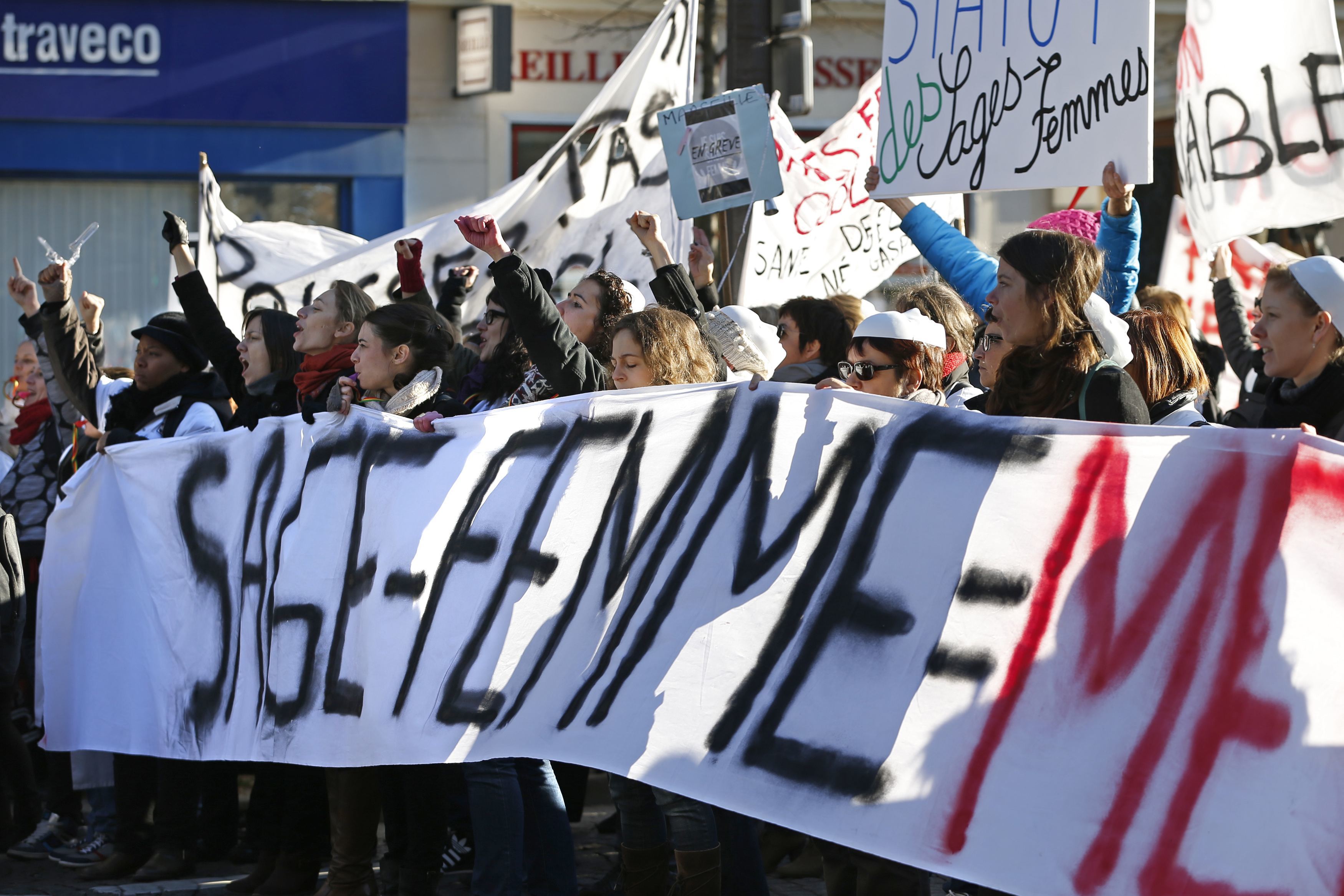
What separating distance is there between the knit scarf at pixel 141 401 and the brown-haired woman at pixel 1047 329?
2.85 m

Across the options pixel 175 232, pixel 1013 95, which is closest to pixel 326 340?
pixel 175 232

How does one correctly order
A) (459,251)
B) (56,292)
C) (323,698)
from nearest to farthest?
1. (323,698)
2. (56,292)
3. (459,251)

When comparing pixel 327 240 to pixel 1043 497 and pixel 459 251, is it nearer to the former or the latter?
pixel 459 251

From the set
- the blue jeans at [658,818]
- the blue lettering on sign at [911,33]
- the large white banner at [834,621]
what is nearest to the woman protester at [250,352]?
the large white banner at [834,621]

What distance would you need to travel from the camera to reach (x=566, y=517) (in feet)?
11.9

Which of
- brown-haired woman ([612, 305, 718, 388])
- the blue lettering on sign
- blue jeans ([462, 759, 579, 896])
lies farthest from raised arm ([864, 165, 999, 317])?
blue jeans ([462, 759, 579, 896])

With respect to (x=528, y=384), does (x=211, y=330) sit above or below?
above

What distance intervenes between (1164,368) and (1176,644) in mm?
1176

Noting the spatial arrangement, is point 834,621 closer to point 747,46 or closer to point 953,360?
point 953,360

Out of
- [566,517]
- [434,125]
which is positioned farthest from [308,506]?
[434,125]

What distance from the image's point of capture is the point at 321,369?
471cm

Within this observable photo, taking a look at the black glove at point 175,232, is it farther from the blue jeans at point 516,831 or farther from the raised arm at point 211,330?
the blue jeans at point 516,831

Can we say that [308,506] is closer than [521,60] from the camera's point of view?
Yes

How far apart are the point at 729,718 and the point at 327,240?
4.90 meters
